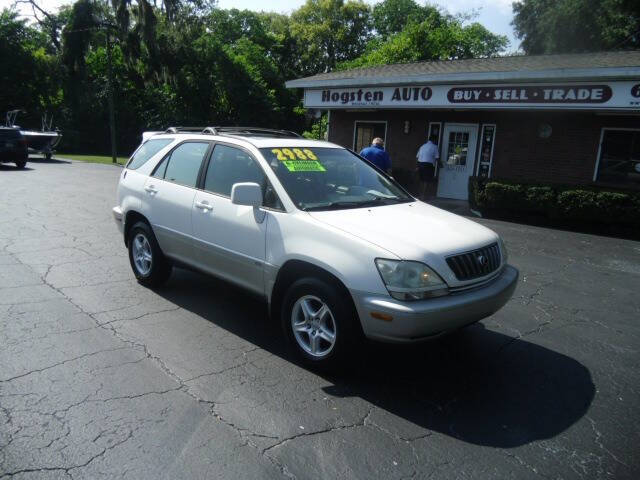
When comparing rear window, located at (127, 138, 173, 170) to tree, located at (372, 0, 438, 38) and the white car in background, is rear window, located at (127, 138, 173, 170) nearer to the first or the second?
the white car in background

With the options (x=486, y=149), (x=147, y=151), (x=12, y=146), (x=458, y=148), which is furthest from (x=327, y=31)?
(x=147, y=151)

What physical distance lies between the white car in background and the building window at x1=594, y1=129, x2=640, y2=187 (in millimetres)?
9586

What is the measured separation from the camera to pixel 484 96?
508 inches

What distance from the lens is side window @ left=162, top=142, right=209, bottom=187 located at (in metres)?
5.05

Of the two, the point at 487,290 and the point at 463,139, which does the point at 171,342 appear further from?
the point at 463,139

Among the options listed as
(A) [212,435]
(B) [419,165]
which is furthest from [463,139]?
(A) [212,435]

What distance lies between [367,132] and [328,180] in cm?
1289

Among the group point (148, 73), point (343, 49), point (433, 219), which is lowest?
point (433, 219)

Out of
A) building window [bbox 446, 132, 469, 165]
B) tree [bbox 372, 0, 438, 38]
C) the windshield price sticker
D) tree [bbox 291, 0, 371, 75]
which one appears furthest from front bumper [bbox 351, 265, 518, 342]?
tree [bbox 372, 0, 438, 38]

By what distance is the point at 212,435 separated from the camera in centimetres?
302

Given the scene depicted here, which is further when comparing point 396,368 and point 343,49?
point 343,49

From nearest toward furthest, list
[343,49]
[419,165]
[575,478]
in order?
[575,478] → [419,165] → [343,49]

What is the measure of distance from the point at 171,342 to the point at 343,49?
50.5m

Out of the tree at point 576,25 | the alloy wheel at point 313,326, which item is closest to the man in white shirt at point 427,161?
the alloy wheel at point 313,326
